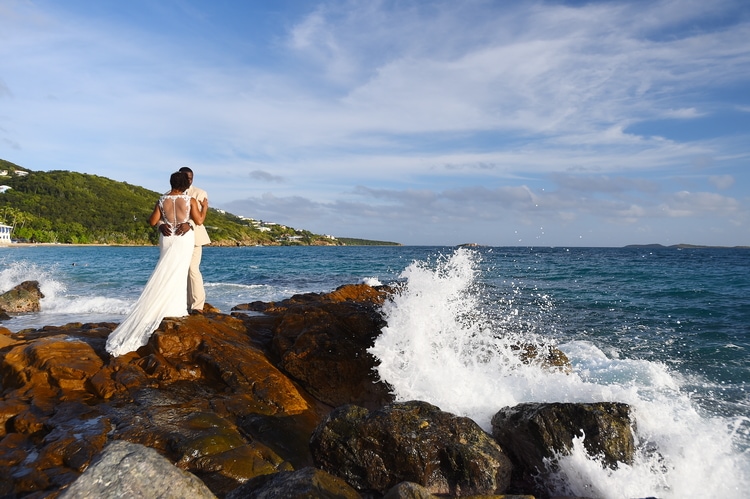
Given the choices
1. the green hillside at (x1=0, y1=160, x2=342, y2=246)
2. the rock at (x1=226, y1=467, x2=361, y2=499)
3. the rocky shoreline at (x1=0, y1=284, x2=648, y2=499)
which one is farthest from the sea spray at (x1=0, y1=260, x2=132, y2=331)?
the green hillside at (x1=0, y1=160, x2=342, y2=246)

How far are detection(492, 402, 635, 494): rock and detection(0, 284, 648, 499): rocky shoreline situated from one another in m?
0.01

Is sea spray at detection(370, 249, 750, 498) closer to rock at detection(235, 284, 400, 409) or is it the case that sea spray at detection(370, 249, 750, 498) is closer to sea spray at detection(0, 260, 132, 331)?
rock at detection(235, 284, 400, 409)

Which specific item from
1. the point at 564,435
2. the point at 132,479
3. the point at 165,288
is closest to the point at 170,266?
the point at 165,288

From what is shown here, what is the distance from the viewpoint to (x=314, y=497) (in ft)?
11.0

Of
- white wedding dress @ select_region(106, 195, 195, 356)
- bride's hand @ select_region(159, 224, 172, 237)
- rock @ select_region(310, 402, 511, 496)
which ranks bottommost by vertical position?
rock @ select_region(310, 402, 511, 496)

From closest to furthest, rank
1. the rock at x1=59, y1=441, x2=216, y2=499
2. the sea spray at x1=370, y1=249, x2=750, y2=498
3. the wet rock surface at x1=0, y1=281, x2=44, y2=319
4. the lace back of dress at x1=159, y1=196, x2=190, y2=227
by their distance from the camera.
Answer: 1. the rock at x1=59, y1=441, x2=216, y2=499
2. the sea spray at x1=370, y1=249, x2=750, y2=498
3. the lace back of dress at x1=159, y1=196, x2=190, y2=227
4. the wet rock surface at x1=0, y1=281, x2=44, y2=319

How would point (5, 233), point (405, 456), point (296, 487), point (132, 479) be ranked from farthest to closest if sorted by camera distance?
point (5, 233) → point (405, 456) → point (296, 487) → point (132, 479)

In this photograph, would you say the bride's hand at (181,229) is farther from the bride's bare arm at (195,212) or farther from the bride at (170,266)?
the bride's bare arm at (195,212)

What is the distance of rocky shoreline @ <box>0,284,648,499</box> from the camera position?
3.78m

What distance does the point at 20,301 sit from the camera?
52.7 ft

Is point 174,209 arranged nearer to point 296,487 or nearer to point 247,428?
point 247,428

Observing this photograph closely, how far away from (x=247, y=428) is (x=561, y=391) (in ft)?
14.4

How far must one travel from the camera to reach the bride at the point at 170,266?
22.7ft

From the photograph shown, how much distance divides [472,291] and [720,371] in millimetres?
11697
